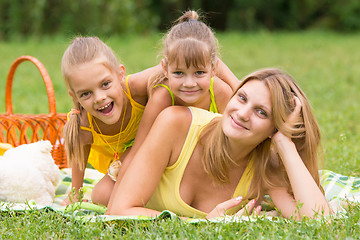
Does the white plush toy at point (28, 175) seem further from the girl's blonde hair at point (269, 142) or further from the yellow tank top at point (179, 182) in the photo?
the girl's blonde hair at point (269, 142)

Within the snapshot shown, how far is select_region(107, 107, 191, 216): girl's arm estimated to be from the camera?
9.87ft

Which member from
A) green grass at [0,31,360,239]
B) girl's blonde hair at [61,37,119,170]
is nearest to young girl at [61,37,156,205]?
girl's blonde hair at [61,37,119,170]

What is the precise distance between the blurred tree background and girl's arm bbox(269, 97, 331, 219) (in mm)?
6620

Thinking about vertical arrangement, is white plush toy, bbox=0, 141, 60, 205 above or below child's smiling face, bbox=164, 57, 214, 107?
below

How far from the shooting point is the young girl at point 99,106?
3.21m

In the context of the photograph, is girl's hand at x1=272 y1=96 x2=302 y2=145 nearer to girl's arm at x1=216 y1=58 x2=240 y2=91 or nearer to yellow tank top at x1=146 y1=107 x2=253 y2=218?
yellow tank top at x1=146 y1=107 x2=253 y2=218

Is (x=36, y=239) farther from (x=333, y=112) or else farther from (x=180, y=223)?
(x=333, y=112)

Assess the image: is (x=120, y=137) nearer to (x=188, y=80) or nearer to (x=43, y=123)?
(x=188, y=80)

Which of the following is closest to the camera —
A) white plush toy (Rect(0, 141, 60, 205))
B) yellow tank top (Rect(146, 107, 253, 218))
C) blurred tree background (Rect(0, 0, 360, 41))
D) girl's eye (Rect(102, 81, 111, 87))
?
yellow tank top (Rect(146, 107, 253, 218))

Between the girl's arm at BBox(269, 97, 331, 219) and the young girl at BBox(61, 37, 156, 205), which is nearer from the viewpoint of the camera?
the girl's arm at BBox(269, 97, 331, 219)

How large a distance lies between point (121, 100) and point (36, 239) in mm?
1048

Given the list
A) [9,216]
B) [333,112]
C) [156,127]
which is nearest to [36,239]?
[9,216]

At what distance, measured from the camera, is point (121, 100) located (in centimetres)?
335

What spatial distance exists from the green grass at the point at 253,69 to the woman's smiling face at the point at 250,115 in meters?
0.50
